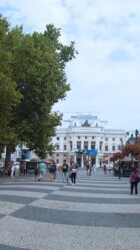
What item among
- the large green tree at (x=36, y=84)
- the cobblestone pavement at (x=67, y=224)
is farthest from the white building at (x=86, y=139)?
the cobblestone pavement at (x=67, y=224)

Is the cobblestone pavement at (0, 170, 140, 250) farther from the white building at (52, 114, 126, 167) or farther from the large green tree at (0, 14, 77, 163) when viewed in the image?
the white building at (52, 114, 126, 167)

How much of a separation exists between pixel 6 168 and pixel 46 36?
609 inches

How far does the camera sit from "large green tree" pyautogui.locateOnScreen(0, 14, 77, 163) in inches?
1592

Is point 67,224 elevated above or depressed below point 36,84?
below

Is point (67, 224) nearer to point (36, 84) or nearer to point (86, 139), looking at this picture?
point (36, 84)

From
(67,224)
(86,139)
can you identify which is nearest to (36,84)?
(67,224)

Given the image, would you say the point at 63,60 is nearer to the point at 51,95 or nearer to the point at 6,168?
the point at 51,95

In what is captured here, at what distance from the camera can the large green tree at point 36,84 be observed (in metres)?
40.4

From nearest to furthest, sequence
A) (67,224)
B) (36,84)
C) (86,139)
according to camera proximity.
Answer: (67,224), (36,84), (86,139)

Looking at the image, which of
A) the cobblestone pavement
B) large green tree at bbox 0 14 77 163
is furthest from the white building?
the cobblestone pavement

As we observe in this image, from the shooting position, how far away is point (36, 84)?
41.6 meters

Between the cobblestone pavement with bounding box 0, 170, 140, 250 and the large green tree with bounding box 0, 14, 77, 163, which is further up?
the large green tree with bounding box 0, 14, 77, 163

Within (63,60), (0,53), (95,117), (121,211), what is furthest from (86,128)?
(121,211)

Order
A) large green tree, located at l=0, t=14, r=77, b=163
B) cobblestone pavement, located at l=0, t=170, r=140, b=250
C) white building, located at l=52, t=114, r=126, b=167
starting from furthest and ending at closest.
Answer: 1. white building, located at l=52, t=114, r=126, b=167
2. large green tree, located at l=0, t=14, r=77, b=163
3. cobblestone pavement, located at l=0, t=170, r=140, b=250
